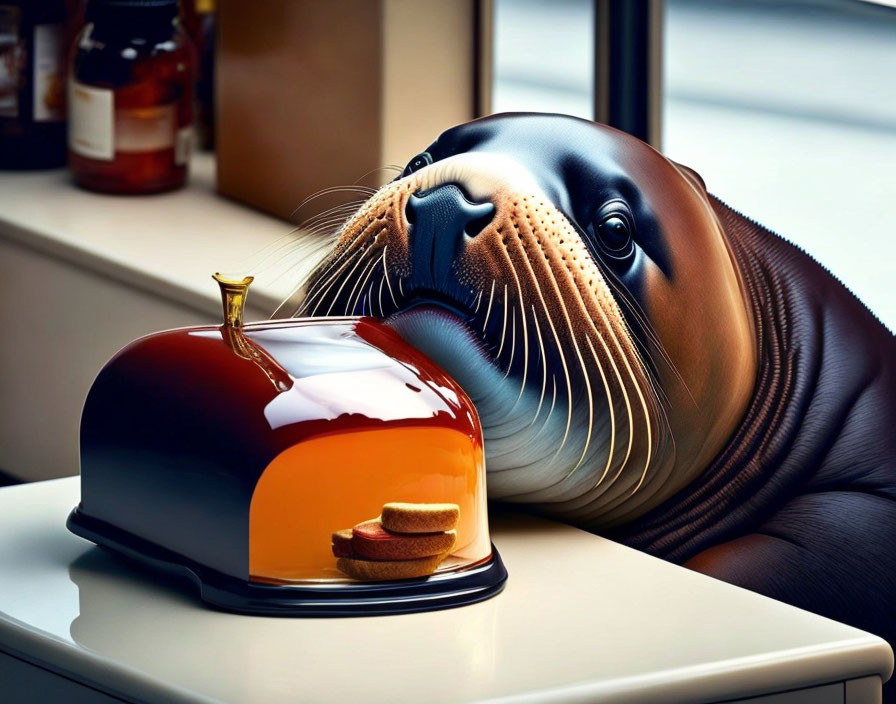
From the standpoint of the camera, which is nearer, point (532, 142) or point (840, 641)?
point (840, 641)

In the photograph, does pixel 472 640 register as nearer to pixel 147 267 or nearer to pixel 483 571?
pixel 483 571

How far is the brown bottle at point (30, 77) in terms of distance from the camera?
2.18 m

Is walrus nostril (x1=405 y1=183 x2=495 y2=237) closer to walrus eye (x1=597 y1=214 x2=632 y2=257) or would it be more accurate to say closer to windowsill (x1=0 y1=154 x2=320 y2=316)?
walrus eye (x1=597 y1=214 x2=632 y2=257)

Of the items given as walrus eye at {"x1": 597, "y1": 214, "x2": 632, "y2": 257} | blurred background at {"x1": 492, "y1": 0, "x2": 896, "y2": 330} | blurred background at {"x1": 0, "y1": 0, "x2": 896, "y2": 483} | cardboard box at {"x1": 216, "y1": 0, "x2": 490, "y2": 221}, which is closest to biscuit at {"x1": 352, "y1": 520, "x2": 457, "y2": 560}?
walrus eye at {"x1": 597, "y1": 214, "x2": 632, "y2": 257}

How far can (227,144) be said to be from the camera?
2.13m

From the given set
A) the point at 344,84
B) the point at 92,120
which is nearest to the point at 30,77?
the point at 92,120

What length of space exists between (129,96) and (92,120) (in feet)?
0.22

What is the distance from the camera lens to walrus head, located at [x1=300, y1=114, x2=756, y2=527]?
2.90ft

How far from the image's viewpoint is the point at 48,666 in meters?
0.75

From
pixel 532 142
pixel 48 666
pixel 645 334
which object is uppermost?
pixel 532 142

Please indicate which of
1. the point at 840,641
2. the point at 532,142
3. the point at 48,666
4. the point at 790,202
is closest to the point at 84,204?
the point at 790,202

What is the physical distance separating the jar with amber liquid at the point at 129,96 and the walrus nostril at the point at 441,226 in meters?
1.27

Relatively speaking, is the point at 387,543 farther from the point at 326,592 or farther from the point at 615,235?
the point at 615,235

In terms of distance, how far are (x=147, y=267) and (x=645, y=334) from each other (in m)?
1.00
